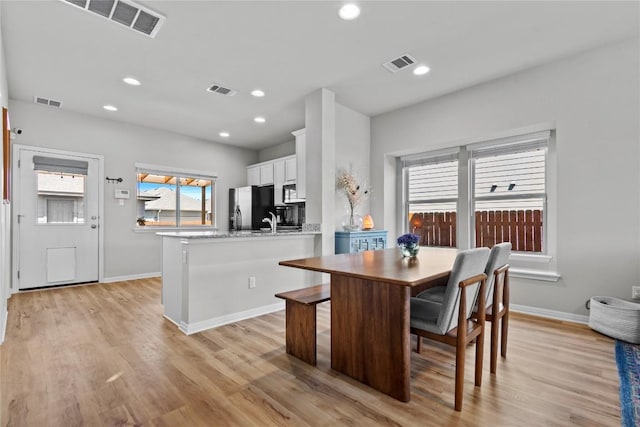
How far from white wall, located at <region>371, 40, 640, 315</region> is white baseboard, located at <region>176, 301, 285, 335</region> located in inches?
111

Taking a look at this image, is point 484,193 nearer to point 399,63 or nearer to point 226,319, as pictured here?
point 399,63

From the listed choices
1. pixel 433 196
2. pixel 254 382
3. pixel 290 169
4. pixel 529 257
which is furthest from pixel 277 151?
pixel 254 382

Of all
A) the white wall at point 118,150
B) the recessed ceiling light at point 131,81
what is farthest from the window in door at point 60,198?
the recessed ceiling light at point 131,81

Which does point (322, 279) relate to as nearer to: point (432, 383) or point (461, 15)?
point (432, 383)

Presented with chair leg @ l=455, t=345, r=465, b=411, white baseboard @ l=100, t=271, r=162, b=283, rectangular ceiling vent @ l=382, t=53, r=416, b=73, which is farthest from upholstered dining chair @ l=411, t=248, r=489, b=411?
white baseboard @ l=100, t=271, r=162, b=283

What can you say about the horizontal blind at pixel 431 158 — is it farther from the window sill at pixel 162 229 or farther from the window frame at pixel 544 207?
the window sill at pixel 162 229

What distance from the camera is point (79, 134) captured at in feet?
16.1

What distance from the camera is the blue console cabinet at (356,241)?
4070 mm

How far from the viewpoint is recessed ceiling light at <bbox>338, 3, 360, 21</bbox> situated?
2455 mm

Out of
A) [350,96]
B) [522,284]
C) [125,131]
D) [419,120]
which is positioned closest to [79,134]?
[125,131]

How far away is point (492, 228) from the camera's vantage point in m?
4.03

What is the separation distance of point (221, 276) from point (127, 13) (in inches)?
95.3

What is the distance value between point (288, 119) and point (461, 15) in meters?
3.15

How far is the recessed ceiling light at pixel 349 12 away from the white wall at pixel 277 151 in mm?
3926
